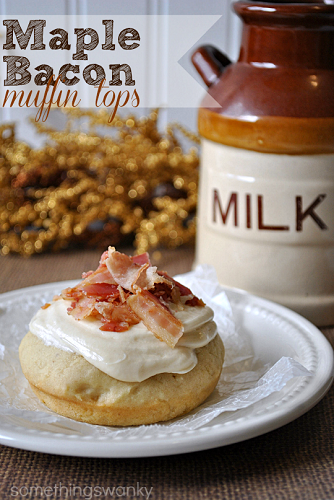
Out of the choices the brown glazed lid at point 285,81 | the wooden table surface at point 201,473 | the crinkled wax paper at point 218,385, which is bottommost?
the wooden table surface at point 201,473

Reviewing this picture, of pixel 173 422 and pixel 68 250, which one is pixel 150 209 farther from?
pixel 173 422

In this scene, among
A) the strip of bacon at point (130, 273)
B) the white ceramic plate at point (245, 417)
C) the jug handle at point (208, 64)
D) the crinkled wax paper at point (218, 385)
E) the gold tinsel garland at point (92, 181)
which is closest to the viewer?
the white ceramic plate at point (245, 417)

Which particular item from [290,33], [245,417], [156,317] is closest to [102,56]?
[290,33]

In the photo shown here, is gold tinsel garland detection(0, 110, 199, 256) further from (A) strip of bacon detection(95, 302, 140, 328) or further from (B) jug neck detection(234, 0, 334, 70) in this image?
(A) strip of bacon detection(95, 302, 140, 328)

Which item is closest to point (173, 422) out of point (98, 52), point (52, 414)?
point (52, 414)

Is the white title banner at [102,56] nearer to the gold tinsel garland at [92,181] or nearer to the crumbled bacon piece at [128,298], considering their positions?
the gold tinsel garland at [92,181]

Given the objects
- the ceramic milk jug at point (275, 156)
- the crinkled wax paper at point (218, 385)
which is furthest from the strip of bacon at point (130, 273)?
the ceramic milk jug at point (275, 156)
